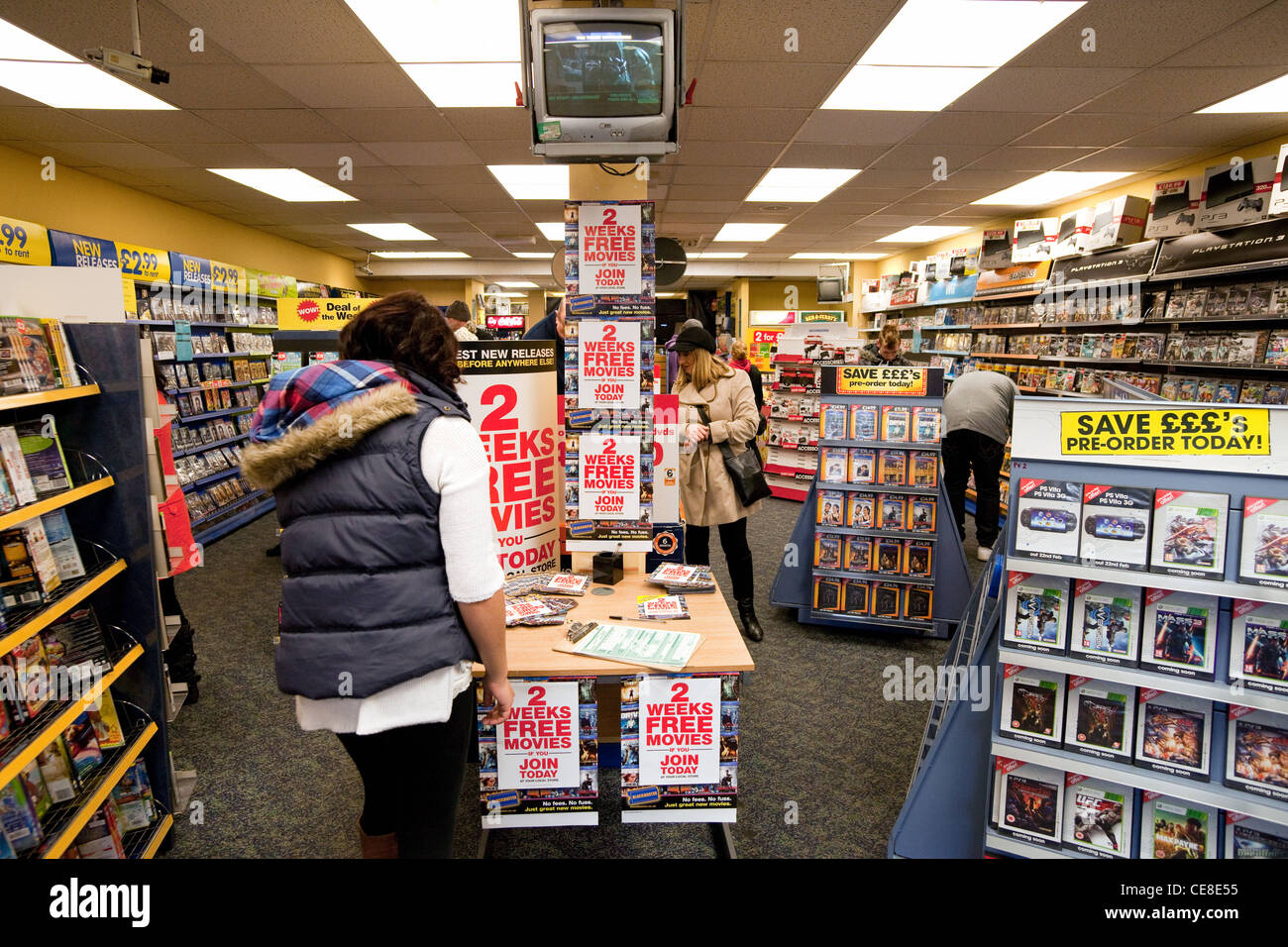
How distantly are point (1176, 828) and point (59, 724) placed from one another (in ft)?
9.76

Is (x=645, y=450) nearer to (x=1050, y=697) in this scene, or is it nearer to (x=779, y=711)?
(x=1050, y=697)

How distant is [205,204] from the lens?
8.02m

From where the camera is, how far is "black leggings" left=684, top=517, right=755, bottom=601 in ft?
13.0

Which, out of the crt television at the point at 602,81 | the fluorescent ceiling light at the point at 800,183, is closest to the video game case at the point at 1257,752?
the crt television at the point at 602,81

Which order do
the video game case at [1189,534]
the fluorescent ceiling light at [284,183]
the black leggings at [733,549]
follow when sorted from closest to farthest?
1. the video game case at [1189,534]
2. the black leggings at [733,549]
3. the fluorescent ceiling light at [284,183]

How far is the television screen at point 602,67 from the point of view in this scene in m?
2.49

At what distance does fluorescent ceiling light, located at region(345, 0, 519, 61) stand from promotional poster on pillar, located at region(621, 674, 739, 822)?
338cm

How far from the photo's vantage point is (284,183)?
275 inches

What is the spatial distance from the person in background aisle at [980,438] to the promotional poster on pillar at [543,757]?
446 cm

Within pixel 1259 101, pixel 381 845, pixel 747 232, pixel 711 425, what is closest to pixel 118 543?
pixel 381 845

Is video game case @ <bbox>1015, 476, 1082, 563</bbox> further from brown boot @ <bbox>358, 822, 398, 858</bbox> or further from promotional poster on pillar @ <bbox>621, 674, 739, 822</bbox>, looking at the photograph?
brown boot @ <bbox>358, 822, 398, 858</bbox>

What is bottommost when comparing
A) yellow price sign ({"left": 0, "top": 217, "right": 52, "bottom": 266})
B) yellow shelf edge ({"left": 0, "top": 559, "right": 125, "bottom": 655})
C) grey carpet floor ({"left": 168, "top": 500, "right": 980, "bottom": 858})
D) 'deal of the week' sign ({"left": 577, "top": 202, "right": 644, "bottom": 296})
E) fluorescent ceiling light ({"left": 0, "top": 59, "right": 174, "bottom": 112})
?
grey carpet floor ({"left": 168, "top": 500, "right": 980, "bottom": 858})

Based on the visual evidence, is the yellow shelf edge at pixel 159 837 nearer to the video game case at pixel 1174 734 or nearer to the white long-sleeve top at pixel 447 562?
the white long-sleeve top at pixel 447 562

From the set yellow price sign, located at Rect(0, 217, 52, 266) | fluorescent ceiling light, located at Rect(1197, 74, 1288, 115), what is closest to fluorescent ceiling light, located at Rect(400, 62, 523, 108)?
yellow price sign, located at Rect(0, 217, 52, 266)
